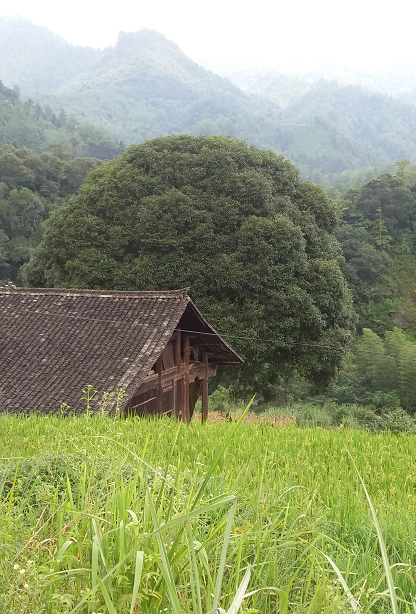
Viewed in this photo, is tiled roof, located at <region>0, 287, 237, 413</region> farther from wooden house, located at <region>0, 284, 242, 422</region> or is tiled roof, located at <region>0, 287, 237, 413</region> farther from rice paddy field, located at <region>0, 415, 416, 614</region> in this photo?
rice paddy field, located at <region>0, 415, 416, 614</region>

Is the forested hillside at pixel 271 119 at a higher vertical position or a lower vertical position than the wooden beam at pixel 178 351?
higher

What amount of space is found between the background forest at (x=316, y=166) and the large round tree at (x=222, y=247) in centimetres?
302

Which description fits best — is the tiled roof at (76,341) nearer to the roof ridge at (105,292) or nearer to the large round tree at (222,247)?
the roof ridge at (105,292)

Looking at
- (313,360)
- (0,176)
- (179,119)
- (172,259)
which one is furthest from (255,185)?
(179,119)

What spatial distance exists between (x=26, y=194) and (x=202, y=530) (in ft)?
149

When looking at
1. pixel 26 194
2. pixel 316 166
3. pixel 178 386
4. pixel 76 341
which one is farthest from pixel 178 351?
pixel 316 166

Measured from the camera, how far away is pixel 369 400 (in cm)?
2708

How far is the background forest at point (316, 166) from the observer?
29281 millimetres

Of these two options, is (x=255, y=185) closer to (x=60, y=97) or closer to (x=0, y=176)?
(x=0, y=176)

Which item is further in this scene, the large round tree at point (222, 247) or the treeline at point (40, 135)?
the treeline at point (40, 135)

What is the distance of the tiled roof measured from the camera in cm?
1188

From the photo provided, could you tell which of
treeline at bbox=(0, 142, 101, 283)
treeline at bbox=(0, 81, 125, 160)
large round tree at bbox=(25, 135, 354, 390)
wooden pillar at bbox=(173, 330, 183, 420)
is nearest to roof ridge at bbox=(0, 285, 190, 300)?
wooden pillar at bbox=(173, 330, 183, 420)

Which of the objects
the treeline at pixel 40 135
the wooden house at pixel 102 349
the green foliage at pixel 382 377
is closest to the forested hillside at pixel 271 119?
the treeline at pixel 40 135

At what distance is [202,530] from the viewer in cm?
228
